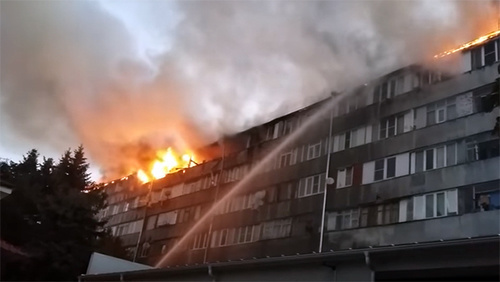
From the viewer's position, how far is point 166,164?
39.1 metres

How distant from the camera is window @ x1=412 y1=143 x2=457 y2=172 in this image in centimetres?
2238

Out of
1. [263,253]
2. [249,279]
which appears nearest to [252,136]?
[263,253]

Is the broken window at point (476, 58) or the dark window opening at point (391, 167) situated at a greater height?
the broken window at point (476, 58)

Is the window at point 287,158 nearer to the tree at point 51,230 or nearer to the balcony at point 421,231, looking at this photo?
the balcony at point 421,231

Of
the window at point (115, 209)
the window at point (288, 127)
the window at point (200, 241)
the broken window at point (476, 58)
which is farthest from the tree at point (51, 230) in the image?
the window at point (115, 209)

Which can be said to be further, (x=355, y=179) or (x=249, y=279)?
(x=355, y=179)

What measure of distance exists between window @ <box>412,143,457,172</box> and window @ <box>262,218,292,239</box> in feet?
25.9

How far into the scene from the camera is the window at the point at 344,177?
2664 centimetres

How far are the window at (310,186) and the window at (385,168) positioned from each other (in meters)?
3.51

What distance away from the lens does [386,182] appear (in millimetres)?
24484

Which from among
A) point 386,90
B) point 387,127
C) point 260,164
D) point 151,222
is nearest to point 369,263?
point 387,127

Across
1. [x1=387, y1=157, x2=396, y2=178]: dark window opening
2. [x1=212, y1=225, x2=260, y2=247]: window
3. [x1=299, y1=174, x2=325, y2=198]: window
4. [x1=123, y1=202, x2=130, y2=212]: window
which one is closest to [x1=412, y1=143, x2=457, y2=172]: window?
[x1=387, y1=157, x2=396, y2=178]: dark window opening

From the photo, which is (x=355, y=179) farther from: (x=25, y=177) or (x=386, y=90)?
(x=25, y=177)

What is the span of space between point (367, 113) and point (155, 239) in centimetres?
1908
